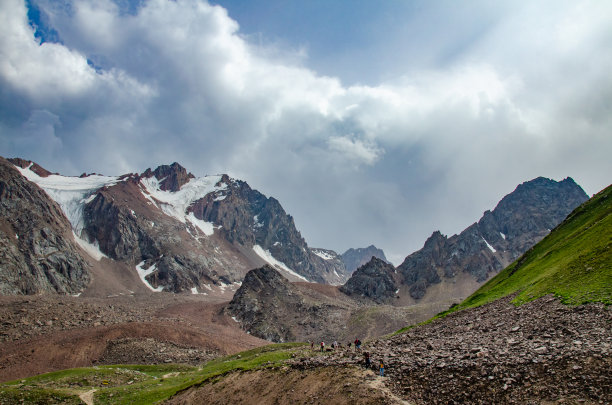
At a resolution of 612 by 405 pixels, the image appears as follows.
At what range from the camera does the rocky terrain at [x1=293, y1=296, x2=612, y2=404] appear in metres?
21.2

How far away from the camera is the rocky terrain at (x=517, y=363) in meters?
21.2

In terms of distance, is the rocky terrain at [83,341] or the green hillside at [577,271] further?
the rocky terrain at [83,341]

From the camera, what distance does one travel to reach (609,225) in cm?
5797

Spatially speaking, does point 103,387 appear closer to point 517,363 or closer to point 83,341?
point 517,363

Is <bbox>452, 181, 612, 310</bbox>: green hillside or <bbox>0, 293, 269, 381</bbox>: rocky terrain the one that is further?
<bbox>0, 293, 269, 381</bbox>: rocky terrain

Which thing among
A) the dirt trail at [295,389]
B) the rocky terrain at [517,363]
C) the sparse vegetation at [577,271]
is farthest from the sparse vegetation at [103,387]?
the sparse vegetation at [577,271]

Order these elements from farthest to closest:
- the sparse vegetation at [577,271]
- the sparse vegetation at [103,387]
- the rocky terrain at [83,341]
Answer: the rocky terrain at [83,341] < the sparse vegetation at [103,387] < the sparse vegetation at [577,271]

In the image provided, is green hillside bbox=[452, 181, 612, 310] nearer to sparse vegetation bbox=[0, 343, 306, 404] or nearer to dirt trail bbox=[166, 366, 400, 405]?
dirt trail bbox=[166, 366, 400, 405]

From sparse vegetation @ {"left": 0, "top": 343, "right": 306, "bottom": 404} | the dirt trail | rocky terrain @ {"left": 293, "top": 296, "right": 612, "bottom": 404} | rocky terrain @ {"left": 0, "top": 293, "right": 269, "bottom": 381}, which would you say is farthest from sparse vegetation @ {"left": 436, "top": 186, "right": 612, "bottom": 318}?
rocky terrain @ {"left": 0, "top": 293, "right": 269, "bottom": 381}

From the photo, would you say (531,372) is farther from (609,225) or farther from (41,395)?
(41,395)

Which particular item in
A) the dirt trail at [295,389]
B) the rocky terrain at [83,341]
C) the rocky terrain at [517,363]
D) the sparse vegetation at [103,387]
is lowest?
the rocky terrain at [517,363]

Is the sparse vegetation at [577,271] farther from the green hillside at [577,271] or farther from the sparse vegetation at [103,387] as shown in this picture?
the sparse vegetation at [103,387]

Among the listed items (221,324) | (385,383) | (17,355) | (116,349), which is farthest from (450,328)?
(221,324)

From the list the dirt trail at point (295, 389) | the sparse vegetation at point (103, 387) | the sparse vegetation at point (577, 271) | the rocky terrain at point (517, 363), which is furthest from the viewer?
the sparse vegetation at point (103, 387)
